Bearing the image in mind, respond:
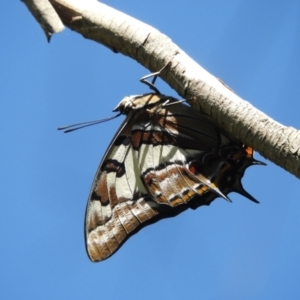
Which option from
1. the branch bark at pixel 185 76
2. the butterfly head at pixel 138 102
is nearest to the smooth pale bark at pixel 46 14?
the branch bark at pixel 185 76

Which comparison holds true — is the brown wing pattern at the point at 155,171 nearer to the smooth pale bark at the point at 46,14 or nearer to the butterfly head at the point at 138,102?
the butterfly head at the point at 138,102

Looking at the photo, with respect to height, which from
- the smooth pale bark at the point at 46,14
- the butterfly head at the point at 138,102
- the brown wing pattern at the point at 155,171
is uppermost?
the smooth pale bark at the point at 46,14

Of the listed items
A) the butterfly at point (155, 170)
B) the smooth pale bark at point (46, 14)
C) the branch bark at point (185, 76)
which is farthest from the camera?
the butterfly at point (155, 170)

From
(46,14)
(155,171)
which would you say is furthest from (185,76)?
(155,171)

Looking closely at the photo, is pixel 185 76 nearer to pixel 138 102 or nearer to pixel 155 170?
pixel 138 102

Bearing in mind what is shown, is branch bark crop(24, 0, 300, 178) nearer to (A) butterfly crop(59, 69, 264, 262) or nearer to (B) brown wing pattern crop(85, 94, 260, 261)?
(A) butterfly crop(59, 69, 264, 262)

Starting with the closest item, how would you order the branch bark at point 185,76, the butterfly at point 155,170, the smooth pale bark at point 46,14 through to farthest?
the branch bark at point 185,76, the smooth pale bark at point 46,14, the butterfly at point 155,170

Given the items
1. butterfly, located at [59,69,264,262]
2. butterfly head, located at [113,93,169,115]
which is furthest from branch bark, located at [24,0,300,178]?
butterfly head, located at [113,93,169,115]

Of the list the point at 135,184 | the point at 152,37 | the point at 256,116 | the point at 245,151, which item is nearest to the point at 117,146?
the point at 135,184
